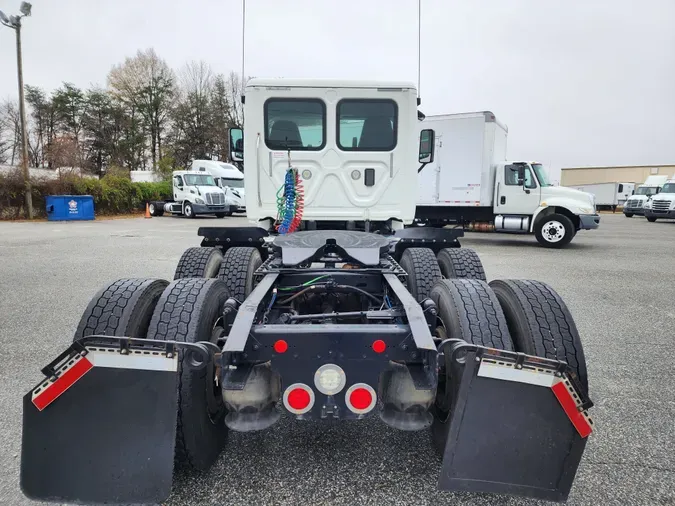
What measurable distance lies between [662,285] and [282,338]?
305 inches

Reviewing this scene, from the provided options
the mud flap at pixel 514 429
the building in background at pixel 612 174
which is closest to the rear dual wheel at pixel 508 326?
the mud flap at pixel 514 429

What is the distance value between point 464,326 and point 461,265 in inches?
76.4

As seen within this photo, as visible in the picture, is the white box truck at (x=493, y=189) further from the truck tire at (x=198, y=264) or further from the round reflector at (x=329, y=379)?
the round reflector at (x=329, y=379)

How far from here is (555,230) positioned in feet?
40.0

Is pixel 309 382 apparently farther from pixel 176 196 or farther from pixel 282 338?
pixel 176 196

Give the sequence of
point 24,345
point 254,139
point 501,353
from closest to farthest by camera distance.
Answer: point 501,353, point 24,345, point 254,139

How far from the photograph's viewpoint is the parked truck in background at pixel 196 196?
75.8 ft

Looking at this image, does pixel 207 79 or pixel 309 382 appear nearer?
pixel 309 382

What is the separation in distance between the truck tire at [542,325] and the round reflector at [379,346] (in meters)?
0.82

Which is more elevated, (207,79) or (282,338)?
(207,79)

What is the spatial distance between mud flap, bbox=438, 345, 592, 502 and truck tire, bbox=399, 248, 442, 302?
1863 mm

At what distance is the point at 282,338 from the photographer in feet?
6.02

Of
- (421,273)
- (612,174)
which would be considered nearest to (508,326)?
(421,273)

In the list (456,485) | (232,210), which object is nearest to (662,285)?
(456,485)
